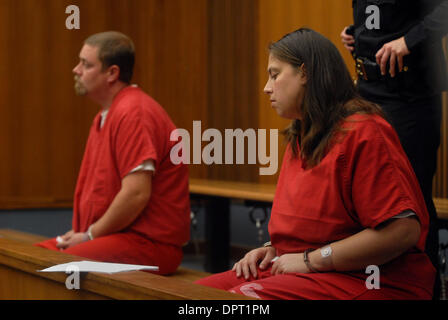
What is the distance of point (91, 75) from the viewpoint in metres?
2.77

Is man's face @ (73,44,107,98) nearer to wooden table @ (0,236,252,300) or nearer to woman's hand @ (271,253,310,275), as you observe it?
wooden table @ (0,236,252,300)

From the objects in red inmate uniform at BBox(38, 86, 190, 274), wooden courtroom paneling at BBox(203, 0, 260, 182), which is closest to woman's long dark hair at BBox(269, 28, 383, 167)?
red inmate uniform at BBox(38, 86, 190, 274)

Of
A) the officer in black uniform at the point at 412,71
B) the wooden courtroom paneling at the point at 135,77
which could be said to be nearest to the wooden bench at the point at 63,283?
the officer in black uniform at the point at 412,71

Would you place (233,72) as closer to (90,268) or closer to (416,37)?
(416,37)

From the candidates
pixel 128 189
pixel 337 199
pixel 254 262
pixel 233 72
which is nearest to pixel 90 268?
pixel 254 262

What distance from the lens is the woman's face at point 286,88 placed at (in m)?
1.60

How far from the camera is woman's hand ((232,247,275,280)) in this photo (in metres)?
1.69

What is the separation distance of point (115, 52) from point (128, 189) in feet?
2.13

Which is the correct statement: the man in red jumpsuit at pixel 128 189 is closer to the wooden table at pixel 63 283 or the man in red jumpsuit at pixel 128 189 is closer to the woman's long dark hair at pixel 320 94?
the wooden table at pixel 63 283

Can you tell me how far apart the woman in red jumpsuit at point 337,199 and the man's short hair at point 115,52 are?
4.15ft

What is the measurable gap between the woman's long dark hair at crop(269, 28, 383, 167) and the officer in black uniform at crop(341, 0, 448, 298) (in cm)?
43

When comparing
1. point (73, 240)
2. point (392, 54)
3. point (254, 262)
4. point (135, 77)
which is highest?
point (392, 54)

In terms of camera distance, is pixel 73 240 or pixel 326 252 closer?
pixel 326 252

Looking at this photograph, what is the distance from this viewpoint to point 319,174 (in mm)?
1534
